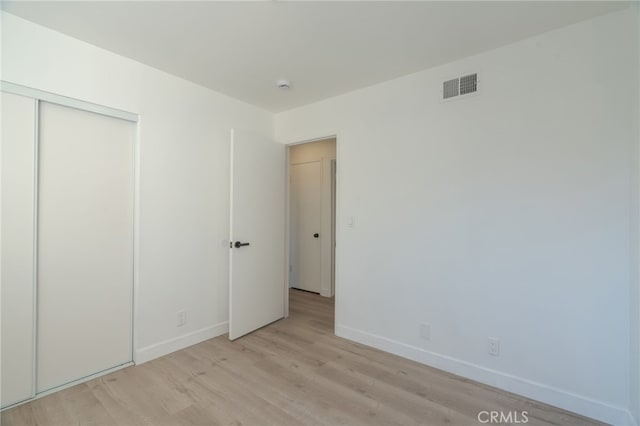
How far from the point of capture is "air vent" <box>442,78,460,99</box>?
234 cm

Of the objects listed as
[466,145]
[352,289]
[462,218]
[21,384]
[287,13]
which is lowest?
[21,384]

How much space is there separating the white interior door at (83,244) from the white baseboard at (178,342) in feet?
0.39

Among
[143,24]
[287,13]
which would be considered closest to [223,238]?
[143,24]

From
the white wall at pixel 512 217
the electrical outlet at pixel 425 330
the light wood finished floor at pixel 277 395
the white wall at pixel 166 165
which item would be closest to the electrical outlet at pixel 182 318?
the white wall at pixel 166 165

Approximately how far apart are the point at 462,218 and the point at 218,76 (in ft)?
8.13

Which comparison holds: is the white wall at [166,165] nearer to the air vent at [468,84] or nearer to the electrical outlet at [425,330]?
the electrical outlet at [425,330]

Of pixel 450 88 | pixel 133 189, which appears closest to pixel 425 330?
pixel 450 88

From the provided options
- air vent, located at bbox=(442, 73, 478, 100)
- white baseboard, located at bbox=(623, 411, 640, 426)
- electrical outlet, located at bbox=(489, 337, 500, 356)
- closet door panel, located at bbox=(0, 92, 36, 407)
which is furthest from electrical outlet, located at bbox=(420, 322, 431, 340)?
closet door panel, located at bbox=(0, 92, 36, 407)

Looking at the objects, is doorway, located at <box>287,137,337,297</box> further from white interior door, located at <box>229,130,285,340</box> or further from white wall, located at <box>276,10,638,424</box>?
white wall, located at <box>276,10,638,424</box>

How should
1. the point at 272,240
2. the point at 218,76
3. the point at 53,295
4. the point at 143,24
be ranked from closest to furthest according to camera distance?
the point at 143,24
the point at 53,295
the point at 218,76
the point at 272,240

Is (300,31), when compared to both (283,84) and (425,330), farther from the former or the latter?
(425,330)

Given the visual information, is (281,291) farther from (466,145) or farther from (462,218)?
(466,145)

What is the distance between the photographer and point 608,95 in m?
1.79

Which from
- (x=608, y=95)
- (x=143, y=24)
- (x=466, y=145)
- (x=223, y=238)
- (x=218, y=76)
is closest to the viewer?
(x=608, y=95)
